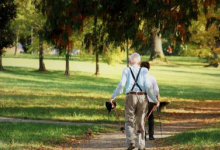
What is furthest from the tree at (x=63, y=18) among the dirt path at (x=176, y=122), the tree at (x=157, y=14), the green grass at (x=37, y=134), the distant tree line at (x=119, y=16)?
the dirt path at (x=176, y=122)

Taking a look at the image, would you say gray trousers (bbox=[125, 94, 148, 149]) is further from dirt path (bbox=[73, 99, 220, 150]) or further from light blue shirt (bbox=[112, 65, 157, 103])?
dirt path (bbox=[73, 99, 220, 150])

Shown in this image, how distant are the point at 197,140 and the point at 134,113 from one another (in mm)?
1694

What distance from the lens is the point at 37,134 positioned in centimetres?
1185

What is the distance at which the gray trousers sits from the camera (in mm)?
9336

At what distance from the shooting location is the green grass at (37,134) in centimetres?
1037

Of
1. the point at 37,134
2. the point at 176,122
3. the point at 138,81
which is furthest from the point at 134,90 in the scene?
the point at 176,122

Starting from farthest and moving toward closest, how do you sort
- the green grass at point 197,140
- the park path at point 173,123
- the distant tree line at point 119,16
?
the distant tree line at point 119,16 → the park path at point 173,123 → the green grass at point 197,140

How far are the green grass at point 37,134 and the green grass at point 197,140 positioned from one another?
245 cm

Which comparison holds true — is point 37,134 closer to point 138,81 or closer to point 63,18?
point 138,81

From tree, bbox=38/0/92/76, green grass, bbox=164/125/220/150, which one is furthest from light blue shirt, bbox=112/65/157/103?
tree, bbox=38/0/92/76

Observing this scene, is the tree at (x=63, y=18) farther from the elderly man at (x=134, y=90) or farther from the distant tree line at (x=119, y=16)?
the elderly man at (x=134, y=90)

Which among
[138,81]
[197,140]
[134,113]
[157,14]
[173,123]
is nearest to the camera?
[138,81]

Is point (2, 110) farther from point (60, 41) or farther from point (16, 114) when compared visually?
point (60, 41)

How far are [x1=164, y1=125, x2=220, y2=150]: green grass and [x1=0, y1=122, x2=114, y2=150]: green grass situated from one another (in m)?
2.45
